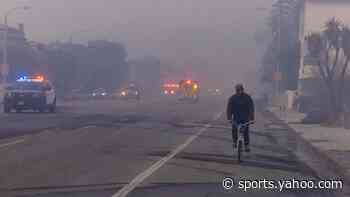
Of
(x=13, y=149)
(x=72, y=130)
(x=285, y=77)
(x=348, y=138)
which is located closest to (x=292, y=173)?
(x=13, y=149)

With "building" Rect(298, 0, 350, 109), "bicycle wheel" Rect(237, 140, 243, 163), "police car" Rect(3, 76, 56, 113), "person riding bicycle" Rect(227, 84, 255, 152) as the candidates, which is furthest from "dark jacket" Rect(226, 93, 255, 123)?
"building" Rect(298, 0, 350, 109)

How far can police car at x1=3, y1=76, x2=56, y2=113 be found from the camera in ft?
157

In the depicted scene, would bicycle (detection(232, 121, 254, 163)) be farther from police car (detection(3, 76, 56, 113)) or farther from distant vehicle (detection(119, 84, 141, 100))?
distant vehicle (detection(119, 84, 141, 100))

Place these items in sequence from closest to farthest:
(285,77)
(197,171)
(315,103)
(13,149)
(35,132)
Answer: (197,171), (13,149), (35,132), (315,103), (285,77)

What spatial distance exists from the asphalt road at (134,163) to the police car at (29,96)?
15.5 meters

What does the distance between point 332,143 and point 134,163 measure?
407 inches

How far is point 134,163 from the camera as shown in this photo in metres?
19.1

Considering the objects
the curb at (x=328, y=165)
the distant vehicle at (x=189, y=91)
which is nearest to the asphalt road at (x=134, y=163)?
the curb at (x=328, y=165)

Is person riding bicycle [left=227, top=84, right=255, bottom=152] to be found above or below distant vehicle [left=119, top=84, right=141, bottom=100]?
above

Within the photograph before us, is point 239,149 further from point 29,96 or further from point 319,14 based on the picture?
point 319,14

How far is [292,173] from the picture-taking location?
17.7m

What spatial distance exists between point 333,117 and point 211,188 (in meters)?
28.9

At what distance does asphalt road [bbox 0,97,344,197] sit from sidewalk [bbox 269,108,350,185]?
812 mm

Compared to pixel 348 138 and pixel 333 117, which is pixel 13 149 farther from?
pixel 333 117
